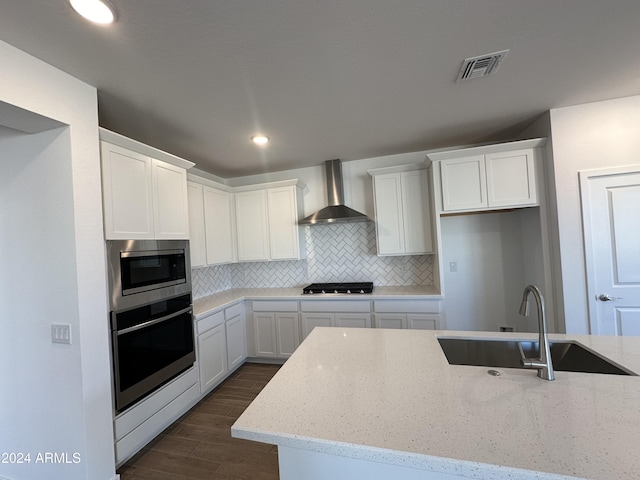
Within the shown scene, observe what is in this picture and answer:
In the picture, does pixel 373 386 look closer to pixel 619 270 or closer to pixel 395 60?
pixel 395 60

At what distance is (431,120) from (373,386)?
2306mm

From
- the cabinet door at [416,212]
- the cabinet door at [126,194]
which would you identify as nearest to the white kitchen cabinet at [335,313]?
the cabinet door at [416,212]

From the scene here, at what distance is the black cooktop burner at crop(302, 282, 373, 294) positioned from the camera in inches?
127

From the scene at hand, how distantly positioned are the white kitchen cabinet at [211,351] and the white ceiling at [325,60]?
1.85m

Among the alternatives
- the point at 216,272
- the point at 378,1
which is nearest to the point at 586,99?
the point at 378,1

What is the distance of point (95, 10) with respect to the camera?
1144 mm

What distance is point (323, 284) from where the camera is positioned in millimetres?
3562

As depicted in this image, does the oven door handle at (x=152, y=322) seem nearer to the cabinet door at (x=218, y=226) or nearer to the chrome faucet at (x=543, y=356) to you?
the cabinet door at (x=218, y=226)

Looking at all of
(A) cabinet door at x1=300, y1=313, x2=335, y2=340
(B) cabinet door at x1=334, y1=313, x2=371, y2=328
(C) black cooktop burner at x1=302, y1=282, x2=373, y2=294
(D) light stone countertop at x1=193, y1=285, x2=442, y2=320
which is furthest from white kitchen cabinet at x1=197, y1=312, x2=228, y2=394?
(B) cabinet door at x1=334, y1=313, x2=371, y2=328

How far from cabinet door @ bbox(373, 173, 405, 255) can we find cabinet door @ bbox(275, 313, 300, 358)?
1342 millimetres

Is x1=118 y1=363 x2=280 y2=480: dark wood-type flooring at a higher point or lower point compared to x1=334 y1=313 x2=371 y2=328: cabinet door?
lower

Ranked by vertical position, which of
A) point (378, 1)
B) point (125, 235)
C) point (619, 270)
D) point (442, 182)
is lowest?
point (619, 270)

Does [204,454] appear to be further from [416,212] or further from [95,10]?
[416,212]

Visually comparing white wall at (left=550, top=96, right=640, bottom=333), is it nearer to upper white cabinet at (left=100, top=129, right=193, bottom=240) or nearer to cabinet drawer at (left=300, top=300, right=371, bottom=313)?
cabinet drawer at (left=300, top=300, right=371, bottom=313)
